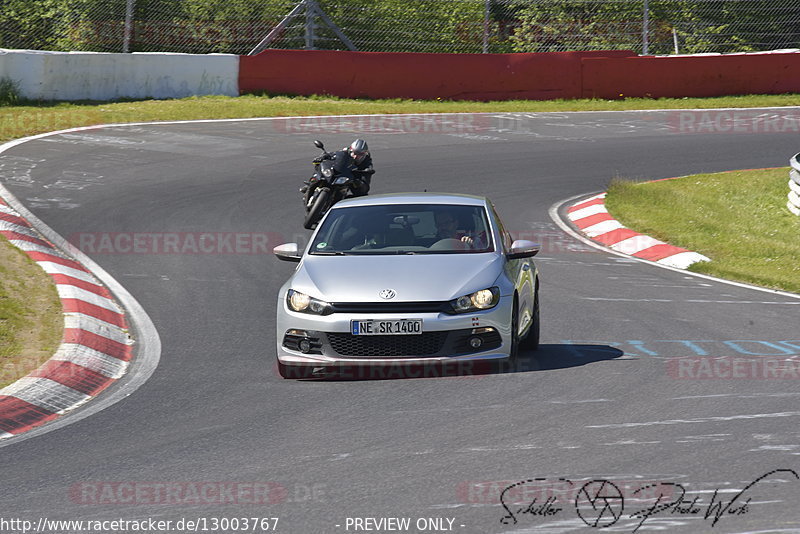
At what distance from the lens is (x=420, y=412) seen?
7.63 meters

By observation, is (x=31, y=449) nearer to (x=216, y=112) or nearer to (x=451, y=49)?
(x=216, y=112)

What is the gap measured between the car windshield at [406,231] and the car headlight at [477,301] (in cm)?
79

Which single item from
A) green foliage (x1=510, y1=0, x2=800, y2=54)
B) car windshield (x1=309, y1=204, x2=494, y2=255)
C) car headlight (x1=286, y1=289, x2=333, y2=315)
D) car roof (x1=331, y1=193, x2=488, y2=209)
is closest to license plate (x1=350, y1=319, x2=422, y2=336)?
car headlight (x1=286, y1=289, x2=333, y2=315)

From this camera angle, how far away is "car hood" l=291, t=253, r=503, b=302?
856 cm

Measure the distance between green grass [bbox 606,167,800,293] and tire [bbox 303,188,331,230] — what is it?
4330 millimetres

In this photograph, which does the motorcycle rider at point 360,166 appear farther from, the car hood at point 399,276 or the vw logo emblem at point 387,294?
the vw logo emblem at point 387,294

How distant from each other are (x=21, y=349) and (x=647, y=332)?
5.23 meters

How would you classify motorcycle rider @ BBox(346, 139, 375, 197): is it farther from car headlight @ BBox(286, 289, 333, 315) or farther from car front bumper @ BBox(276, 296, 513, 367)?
car front bumper @ BBox(276, 296, 513, 367)

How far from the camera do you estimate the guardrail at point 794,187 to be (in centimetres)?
1794

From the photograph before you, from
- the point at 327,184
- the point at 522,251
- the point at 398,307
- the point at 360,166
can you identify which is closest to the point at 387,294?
the point at 398,307

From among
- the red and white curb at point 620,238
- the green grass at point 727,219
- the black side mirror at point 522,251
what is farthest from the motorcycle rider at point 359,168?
the black side mirror at point 522,251

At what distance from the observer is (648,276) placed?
1334 centimetres

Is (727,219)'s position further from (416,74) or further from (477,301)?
(416,74)
